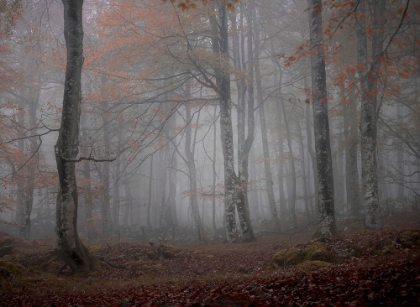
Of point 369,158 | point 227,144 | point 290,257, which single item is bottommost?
point 290,257

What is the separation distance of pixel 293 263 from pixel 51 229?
991 inches

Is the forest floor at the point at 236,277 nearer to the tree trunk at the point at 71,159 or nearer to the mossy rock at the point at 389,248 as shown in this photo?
the mossy rock at the point at 389,248

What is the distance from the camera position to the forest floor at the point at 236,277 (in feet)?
13.6

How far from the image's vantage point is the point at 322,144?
11086 millimetres

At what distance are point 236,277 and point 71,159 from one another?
5657 millimetres

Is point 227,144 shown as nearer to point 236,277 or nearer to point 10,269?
point 236,277

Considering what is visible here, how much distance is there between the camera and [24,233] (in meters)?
20.2

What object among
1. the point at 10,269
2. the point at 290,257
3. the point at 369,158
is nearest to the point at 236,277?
the point at 290,257

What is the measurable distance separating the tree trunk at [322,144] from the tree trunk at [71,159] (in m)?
7.54

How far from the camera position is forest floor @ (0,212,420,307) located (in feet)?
13.6

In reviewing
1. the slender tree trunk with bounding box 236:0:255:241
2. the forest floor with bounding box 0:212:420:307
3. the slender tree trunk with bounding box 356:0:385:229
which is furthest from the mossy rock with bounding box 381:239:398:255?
the slender tree trunk with bounding box 236:0:255:241

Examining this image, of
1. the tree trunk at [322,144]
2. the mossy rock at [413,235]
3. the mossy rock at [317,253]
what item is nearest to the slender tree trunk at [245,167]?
the tree trunk at [322,144]

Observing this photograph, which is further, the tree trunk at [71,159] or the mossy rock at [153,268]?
the mossy rock at [153,268]

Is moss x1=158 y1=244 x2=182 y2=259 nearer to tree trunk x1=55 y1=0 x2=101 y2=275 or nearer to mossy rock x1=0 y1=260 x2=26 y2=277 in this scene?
tree trunk x1=55 y1=0 x2=101 y2=275
